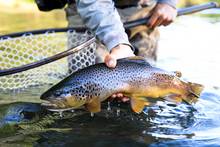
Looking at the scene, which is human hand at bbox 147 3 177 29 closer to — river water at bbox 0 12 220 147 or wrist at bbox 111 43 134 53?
river water at bbox 0 12 220 147

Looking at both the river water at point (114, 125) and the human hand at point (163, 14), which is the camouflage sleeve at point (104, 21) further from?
the human hand at point (163, 14)

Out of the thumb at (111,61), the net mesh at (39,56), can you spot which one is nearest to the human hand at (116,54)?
the thumb at (111,61)

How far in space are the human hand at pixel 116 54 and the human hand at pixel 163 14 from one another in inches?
34.7

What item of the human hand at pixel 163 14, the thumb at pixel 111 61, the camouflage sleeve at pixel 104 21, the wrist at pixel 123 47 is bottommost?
the thumb at pixel 111 61

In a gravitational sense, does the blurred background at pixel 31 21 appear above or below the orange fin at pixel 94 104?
above

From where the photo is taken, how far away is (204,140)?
2.63m

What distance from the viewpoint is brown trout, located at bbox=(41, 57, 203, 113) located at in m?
2.38

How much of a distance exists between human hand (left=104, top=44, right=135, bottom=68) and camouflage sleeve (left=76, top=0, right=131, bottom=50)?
0.06ft

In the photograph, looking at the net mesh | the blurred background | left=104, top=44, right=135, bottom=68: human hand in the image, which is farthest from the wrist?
the blurred background

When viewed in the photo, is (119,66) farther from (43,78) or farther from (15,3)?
(15,3)

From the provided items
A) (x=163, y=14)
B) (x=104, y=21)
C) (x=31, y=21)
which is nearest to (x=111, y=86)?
(x=104, y=21)

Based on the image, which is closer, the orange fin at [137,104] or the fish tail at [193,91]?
the orange fin at [137,104]

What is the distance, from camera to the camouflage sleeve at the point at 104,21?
8.07ft

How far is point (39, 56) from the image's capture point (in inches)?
146
